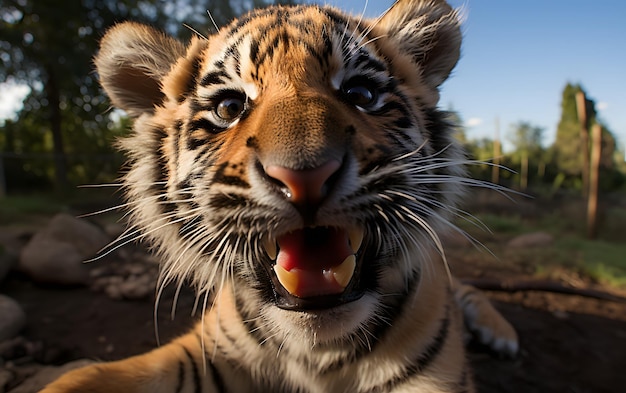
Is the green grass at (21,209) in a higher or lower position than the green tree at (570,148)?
lower

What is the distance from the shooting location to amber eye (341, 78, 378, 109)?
94 cm

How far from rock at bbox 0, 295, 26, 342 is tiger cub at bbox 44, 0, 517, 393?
88 cm

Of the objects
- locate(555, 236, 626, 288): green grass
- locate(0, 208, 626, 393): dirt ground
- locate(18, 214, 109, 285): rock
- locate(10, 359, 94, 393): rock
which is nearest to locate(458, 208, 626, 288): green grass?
locate(555, 236, 626, 288): green grass

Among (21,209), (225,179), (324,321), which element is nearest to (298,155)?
(225,179)

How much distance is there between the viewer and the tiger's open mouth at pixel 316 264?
736 millimetres

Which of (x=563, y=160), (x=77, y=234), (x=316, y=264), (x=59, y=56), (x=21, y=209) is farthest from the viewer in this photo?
(x=563, y=160)

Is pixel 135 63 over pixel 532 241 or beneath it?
over

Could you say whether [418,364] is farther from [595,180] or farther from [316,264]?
[595,180]

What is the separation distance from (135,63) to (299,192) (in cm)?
87

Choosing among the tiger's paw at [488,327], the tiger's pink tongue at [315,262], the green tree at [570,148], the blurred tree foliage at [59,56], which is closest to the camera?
the tiger's pink tongue at [315,262]

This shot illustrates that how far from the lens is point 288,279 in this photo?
74 cm

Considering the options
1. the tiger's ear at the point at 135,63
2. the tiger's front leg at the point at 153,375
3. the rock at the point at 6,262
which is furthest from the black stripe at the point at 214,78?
the rock at the point at 6,262

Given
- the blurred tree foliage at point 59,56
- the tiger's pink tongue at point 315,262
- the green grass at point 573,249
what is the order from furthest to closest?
the blurred tree foliage at point 59,56 → the green grass at point 573,249 → the tiger's pink tongue at point 315,262

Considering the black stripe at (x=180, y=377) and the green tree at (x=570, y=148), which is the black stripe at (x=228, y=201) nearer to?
the black stripe at (x=180, y=377)
